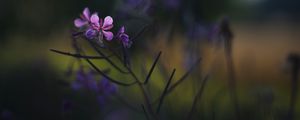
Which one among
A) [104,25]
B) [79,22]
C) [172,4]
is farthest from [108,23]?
[172,4]

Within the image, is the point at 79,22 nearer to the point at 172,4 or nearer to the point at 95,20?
the point at 95,20

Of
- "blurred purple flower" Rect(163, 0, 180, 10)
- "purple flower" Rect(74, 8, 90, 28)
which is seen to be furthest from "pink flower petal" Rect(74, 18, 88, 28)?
"blurred purple flower" Rect(163, 0, 180, 10)

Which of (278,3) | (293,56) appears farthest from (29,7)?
(278,3)

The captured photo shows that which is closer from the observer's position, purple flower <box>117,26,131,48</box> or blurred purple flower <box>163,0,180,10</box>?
purple flower <box>117,26,131,48</box>

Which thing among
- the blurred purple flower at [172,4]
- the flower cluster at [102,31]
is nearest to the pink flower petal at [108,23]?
the flower cluster at [102,31]

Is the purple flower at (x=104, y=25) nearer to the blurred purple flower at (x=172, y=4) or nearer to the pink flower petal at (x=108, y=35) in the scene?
the pink flower petal at (x=108, y=35)

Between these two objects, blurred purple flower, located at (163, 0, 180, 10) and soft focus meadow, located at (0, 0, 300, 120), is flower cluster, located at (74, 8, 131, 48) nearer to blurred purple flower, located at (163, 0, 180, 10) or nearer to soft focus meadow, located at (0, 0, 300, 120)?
soft focus meadow, located at (0, 0, 300, 120)

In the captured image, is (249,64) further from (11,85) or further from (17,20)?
(17,20)

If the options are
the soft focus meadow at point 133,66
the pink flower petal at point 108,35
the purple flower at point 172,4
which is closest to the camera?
the pink flower petal at point 108,35

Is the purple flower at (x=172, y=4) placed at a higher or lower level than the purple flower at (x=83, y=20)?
higher
